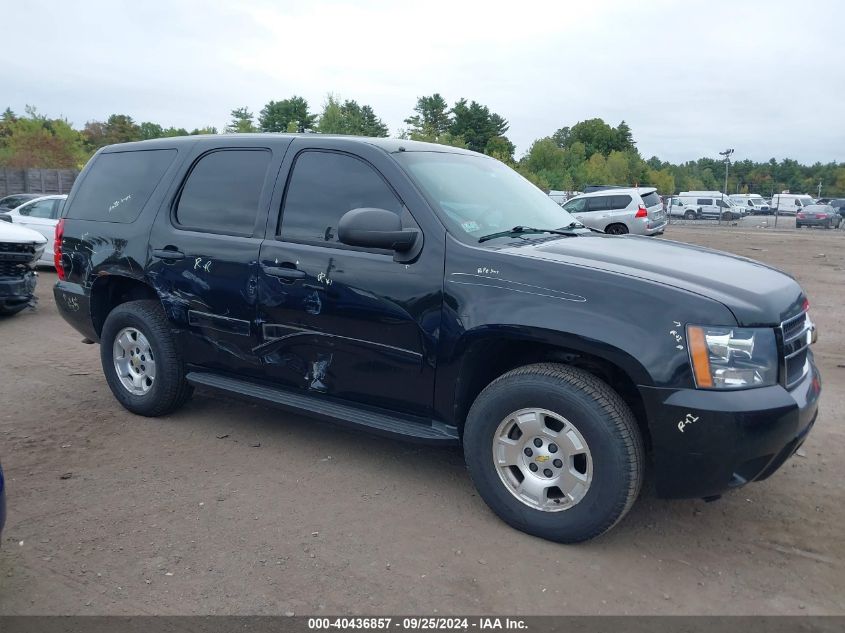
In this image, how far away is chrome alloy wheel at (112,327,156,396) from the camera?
4887 millimetres

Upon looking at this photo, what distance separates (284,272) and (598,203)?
19.8m

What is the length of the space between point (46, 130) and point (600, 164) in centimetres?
4389

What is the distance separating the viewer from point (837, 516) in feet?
11.9

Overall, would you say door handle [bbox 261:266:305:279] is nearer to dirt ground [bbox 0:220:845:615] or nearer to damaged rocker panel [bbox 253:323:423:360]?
damaged rocker panel [bbox 253:323:423:360]

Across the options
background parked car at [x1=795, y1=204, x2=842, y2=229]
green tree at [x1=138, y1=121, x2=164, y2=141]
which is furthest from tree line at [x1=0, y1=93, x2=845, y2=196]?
background parked car at [x1=795, y1=204, x2=842, y2=229]

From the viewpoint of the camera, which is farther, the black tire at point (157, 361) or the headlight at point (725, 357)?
the black tire at point (157, 361)

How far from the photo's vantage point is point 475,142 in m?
73.4

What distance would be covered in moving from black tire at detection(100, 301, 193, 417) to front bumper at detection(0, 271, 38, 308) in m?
4.00

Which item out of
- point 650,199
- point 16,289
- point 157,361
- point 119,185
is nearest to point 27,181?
point 16,289

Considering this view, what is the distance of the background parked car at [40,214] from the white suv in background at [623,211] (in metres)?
13.9

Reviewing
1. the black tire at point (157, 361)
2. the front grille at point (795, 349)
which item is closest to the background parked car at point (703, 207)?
the front grille at point (795, 349)

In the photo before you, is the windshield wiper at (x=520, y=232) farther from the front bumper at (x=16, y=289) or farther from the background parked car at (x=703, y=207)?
the background parked car at (x=703, y=207)

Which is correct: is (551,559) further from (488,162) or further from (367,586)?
(488,162)

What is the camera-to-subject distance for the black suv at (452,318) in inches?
120
